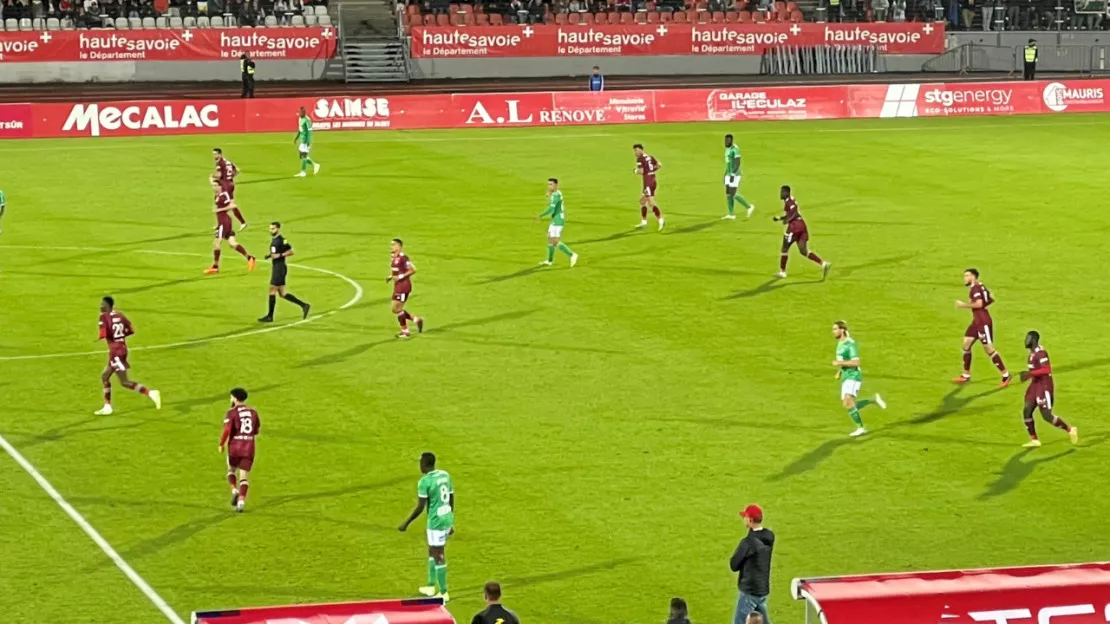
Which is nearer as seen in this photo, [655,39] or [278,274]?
[278,274]

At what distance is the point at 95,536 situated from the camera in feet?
80.4

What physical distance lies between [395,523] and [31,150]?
3993 centimetres

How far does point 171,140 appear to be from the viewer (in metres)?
63.8

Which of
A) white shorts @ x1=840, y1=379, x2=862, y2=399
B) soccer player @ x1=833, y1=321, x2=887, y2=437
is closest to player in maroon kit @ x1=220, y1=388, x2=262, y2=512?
soccer player @ x1=833, y1=321, x2=887, y2=437

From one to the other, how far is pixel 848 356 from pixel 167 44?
55421 mm

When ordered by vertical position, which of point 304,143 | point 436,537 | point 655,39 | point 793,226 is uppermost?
point 655,39

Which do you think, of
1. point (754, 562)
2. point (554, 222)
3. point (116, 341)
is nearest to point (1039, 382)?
point (754, 562)

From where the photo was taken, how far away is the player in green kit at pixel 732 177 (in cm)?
4628

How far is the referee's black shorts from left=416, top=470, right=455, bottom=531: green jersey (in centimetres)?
1519

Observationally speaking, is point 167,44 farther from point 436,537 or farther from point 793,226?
point 436,537

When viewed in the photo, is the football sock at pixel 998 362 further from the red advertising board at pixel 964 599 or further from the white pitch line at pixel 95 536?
the white pitch line at pixel 95 536

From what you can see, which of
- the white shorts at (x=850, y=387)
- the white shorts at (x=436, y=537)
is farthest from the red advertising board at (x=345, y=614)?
the white shorts at (x=850, y=387)

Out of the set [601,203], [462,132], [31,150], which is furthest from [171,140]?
[601,203]

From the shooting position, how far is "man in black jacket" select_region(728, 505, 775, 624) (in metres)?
19.4
